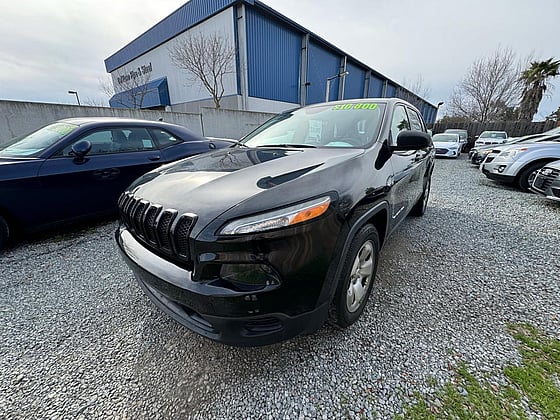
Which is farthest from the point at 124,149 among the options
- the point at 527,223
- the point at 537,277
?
the point at 527,223

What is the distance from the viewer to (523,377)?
147 cm

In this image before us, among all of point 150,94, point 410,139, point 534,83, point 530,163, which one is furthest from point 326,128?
point 534,83

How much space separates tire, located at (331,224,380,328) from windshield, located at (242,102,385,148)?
76cm

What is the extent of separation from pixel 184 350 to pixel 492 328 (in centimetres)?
221

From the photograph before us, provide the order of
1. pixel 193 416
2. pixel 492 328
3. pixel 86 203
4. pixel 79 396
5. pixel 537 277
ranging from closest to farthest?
1. pixel 193 416
2. pixel 79 396
3. pixel 492 328
4. pixel 537 277
5. pixel 86 203

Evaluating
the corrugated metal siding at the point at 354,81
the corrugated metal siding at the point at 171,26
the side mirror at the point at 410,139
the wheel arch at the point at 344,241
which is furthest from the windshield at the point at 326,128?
the corrugated metal siding at the point at 354,81

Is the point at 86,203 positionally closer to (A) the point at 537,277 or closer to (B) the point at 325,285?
(B) the point at 325,285

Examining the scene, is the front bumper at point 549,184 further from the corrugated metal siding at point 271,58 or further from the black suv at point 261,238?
the corrugated metal siding at point 271,58

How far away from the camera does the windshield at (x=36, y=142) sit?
3074 mm

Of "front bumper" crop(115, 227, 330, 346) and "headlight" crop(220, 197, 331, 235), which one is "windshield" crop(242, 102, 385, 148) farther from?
"front bumper" crop(115, 227, 330, 346)

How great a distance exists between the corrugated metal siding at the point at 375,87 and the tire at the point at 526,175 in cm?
2833

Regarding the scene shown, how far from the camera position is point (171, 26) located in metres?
22.0

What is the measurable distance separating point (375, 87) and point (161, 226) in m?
37.2

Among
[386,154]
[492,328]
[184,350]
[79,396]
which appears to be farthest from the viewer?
[386,154]
